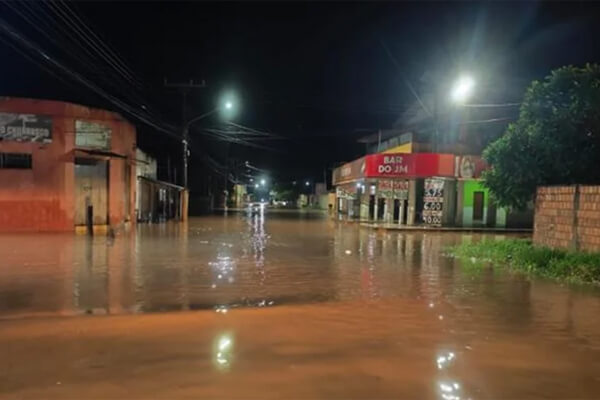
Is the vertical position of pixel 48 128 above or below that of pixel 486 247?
above

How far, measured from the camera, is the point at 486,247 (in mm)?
17141

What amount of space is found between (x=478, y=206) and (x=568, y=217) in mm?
18006

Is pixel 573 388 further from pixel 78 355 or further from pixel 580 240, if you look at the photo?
pixel 580 240

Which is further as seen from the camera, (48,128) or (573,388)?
(48,128)

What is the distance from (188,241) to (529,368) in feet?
54.8

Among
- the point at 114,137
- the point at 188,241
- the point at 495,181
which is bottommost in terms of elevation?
the point at 188,241

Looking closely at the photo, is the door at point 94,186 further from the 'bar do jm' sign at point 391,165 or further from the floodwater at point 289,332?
the 'bar do jm' sign at point 391,165

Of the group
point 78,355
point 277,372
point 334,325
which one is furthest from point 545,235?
point 78,355

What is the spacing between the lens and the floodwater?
5.17 meters

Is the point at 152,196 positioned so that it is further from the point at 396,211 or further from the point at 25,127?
the point at 396,211

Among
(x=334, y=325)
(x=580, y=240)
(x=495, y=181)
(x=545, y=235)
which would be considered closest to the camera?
(x=334, y=325)

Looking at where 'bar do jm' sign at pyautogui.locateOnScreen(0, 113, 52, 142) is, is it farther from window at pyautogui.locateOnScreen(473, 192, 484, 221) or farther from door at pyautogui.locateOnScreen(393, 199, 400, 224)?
window at pyautogui.locateOnScreen(473, 192, 484, 221)

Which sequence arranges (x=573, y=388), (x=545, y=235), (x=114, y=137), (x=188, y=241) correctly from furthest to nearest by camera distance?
1. (x=114, y=137)
2. (x=188, y=241)
3. (x=545, y=235)
4. (x=573, y=388)

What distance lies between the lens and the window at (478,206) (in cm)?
3141
